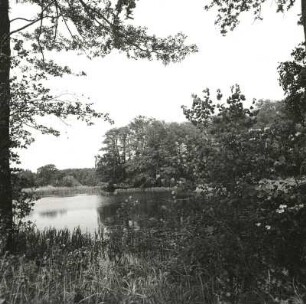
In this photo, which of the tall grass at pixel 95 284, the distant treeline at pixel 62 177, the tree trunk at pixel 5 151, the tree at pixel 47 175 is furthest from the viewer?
the distant treeline at pixel 62 177

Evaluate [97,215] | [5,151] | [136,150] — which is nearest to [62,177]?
[136,150]

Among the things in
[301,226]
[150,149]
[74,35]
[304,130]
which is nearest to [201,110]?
[304,130]

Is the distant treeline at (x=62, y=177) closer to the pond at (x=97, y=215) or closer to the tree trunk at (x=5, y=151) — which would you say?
the pond at (x=97, y=215)

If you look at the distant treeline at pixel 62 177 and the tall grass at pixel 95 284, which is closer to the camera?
the tall grass at pixel 95 284

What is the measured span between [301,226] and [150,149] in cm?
6851

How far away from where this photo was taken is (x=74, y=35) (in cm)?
1031

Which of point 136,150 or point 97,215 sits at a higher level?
point 136,150

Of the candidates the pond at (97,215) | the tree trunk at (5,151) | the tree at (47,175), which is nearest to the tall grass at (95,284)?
the pond at (97,215)

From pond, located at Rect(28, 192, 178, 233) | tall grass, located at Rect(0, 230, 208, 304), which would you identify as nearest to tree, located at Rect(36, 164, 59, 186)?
pond, located at Rect(28, 192, 178, 233)

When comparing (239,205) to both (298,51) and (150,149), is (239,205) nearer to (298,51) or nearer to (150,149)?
(298,51)

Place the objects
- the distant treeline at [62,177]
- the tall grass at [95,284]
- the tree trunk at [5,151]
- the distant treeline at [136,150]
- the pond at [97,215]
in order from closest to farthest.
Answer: the tall grass at [95,284], the tree trunk at [5,151], the pond at [97,215], the distant treeline at [136,150], the distant treeline at [62,177]

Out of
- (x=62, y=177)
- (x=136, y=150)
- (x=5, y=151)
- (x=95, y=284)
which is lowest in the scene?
(x=95, y=284)

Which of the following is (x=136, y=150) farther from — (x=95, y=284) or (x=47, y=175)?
(x=95, y=284)

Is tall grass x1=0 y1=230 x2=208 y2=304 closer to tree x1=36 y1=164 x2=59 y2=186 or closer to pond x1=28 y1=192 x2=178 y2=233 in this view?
pond x1=28 y1=192 x2=178 y2=233
